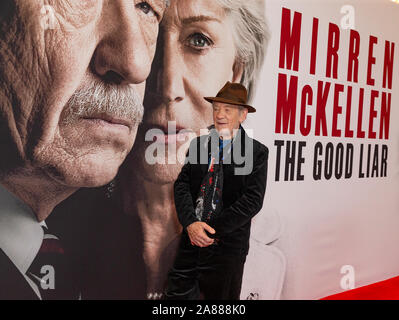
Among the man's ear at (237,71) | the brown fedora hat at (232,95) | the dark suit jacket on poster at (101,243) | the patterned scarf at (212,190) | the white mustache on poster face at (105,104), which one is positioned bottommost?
the dark suit jacket on poster at (101,243)

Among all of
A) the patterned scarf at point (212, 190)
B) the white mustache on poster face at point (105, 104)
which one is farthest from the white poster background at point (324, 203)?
the white mustache on poster face at point (105, 104)

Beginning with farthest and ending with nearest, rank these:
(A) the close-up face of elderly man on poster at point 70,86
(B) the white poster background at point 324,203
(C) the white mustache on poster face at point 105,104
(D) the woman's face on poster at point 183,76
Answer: (B) the white poster background at point 324,203, (D) the woman's face on poster at point 183,76, (C) the white mustache on poster face at point 105,104, (A) the close-up face of elderly man on poster at point 70,86

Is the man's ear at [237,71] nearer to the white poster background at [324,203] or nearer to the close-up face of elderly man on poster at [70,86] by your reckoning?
the white poster background at [324,203]

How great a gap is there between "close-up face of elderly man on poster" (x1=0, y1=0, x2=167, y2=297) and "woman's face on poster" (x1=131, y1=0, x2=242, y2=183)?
97 mm

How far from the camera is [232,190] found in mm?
2348

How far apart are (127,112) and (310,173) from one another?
5.52 ft

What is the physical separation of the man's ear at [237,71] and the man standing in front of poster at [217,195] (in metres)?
0.32

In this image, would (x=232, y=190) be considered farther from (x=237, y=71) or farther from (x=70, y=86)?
(x=70, y=86)

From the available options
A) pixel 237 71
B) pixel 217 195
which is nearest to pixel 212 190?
pixel 217 195

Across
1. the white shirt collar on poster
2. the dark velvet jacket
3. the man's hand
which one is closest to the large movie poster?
the white shirt collar on poster

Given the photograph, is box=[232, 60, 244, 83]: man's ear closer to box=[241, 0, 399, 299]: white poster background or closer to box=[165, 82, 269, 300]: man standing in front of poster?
box=[241, 0, 399, 299]: white poster background

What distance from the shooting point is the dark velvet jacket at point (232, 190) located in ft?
7.41
